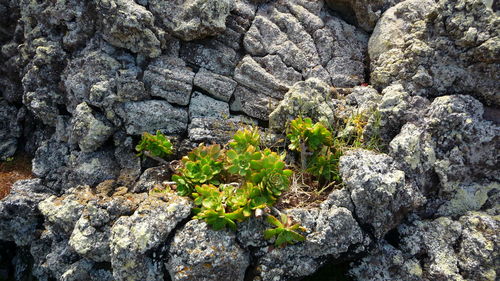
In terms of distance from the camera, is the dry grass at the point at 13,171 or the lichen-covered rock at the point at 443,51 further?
the dry grass at the point at 13,171

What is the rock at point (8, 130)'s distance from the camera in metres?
6.97

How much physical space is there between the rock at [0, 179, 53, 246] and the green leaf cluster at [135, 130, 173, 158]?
1789 mm

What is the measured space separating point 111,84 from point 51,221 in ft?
6.76

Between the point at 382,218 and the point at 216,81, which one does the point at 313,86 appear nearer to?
the point at 216,81

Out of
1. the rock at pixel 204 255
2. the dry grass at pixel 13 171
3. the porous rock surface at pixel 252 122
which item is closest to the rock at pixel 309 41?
the porous rock surface at pixel 252 122

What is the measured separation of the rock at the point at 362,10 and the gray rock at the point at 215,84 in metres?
2.46

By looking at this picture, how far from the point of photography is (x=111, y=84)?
5.56 m

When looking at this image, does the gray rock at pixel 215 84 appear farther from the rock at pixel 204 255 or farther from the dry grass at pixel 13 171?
the dry grass at pixel 13 171

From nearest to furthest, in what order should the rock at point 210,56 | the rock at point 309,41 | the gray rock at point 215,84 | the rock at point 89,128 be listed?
the rock at point 89,128
the gray rock at point 215,84
the rock at point 210,56
the rock at point 309,41

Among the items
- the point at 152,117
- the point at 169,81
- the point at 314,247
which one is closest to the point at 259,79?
the point at 169,81

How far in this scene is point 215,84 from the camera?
5.86 metres

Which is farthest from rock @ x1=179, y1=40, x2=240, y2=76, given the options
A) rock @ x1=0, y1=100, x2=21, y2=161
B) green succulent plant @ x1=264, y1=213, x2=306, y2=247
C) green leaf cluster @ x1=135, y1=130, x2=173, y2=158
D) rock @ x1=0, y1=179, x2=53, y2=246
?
rock @ x1=0, y1=100, x2=21, y2=161

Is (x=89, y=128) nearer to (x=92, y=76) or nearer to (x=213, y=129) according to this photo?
(x=92, y=76)

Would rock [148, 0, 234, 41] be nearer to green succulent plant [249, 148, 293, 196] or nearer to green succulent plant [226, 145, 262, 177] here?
green succulent plant [226, 145, 262, 177]
